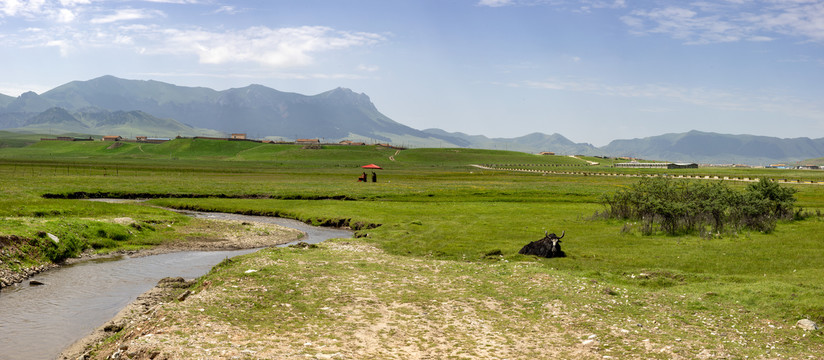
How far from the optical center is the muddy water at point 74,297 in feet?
54.5

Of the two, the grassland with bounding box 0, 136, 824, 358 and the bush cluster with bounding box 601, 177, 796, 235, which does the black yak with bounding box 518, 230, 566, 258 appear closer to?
the grassland with bounding box 0, 136, 824, 358

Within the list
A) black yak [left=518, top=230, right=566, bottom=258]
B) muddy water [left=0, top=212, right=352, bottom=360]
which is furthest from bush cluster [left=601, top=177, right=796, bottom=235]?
muddy water [left=0, top=212, right=352, bottom=360]

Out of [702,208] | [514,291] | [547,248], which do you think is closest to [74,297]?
[514,291]

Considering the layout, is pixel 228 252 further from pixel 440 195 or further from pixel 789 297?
pixel 440 195

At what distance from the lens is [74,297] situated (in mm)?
21750

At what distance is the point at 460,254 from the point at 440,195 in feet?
139

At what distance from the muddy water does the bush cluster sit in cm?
2920

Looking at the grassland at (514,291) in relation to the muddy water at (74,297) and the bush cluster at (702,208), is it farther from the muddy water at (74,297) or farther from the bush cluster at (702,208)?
the muddy water at (74,297)

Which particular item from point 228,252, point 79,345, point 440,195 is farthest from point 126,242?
point 440,195

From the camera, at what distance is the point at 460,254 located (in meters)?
30.2

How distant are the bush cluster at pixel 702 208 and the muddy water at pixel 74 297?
29.2 metres

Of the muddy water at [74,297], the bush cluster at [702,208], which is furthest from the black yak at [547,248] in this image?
the muddy water at [74,297]

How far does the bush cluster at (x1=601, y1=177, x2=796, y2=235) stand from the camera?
37.2 m

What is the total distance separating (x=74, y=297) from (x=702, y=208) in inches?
1531
